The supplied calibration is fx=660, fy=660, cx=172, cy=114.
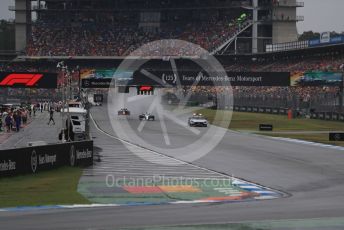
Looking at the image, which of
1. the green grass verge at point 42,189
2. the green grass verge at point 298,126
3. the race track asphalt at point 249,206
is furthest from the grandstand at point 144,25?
the green grass verge at point 42,189

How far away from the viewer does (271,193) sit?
66.9 ft

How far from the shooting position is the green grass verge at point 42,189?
17.9 metres

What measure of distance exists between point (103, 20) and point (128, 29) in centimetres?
662

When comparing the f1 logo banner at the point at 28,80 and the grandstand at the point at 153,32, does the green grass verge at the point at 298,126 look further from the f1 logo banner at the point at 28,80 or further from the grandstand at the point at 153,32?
the grandstand at the point at 153,32

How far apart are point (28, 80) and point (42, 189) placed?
1075 cm

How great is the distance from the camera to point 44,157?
24.9m

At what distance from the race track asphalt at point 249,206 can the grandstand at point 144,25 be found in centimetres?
8965

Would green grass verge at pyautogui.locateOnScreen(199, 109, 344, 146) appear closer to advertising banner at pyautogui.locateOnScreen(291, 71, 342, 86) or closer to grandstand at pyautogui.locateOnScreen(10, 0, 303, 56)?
advertising banner at pyautogui.locateOnScreen(291, 71, 342, 86)

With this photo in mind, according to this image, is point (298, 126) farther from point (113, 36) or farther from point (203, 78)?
point (113, 36)

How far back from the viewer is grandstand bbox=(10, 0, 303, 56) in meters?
124

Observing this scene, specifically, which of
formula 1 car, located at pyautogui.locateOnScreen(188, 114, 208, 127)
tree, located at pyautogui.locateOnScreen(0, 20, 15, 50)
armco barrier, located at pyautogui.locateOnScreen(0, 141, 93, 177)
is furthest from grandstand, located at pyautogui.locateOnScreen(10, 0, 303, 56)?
armco barrier, located at pyautogui.locateOnScreen(0, 141, 93, 177)

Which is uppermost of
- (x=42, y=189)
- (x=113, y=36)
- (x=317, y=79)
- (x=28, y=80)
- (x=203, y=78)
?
(x=113, y=36)

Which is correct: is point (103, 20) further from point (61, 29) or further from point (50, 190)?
point (50, 190)

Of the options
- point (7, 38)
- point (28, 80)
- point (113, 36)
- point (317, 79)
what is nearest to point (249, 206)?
point (28, 80)
